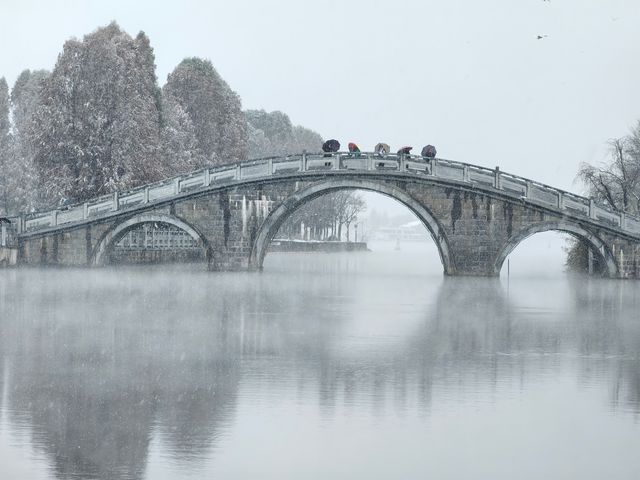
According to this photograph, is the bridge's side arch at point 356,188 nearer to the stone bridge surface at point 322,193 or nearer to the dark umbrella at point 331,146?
the stone bridge surface at point 322,193

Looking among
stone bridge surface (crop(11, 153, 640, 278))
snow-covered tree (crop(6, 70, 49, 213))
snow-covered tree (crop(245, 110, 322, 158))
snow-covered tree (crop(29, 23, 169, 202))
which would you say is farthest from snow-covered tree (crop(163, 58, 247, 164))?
snow-covered tree (crop(245, 110, 322, 158))

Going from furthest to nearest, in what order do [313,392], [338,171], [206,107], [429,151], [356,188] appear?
1. [206,107]
2. [429,151]
3. [356,188]
4. [338,171]
5. [313,392]

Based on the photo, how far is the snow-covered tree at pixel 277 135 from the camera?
98.7 meters

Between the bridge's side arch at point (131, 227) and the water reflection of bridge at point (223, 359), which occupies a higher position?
the bridge's side arch at point (131, 227)

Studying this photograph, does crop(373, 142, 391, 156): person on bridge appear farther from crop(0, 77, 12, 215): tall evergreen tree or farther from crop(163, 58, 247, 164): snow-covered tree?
crop(0, 77, 12, 215): tall evergreen tree

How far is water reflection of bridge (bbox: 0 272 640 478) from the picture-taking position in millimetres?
11406

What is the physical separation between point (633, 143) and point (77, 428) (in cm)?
4599

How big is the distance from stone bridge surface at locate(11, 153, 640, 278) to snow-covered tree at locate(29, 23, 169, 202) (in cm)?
549

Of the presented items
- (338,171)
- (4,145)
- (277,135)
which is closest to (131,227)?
(338,171)

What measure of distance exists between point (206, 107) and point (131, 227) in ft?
77.9

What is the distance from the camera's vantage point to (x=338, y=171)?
43.7m

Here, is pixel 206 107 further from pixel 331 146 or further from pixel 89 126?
pixel 331 146

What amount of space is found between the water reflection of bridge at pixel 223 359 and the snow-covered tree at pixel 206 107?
3885 centimetres

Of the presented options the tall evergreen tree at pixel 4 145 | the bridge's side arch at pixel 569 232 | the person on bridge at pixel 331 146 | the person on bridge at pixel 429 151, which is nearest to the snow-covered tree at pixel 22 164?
the tall evergreen tree at pixel 4 145
